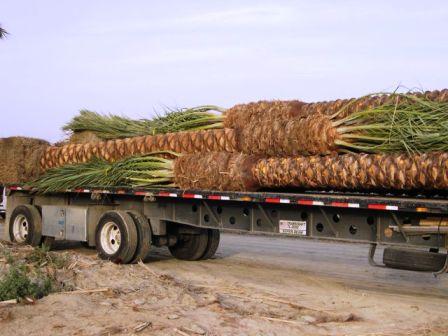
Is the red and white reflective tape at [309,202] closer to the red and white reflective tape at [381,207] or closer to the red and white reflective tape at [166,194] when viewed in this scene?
the red and white reflective tape at [381,207]

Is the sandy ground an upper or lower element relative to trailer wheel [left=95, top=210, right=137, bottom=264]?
lower

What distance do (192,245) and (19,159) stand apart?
4529 mm

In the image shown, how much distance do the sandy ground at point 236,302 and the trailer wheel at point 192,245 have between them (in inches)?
13.3

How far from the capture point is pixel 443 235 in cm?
926

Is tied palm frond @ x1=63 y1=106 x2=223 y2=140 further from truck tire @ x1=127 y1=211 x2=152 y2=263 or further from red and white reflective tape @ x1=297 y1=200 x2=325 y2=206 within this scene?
red and white reflective tape @ x1=297 y1=200 x2=325 y2=206

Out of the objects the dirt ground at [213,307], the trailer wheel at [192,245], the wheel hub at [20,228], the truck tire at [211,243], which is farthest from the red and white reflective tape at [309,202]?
the wheel hub at [20,228]

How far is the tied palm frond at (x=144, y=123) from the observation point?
12750 millimetres

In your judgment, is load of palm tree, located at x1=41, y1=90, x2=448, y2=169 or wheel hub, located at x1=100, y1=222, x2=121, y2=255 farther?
wheel hub, located at x1=100, y1=222, x2=121, y2=255

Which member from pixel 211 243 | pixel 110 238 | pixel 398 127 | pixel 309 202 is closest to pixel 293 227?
pixel 309 202

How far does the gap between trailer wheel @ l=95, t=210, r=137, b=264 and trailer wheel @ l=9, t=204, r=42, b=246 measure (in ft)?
7.21

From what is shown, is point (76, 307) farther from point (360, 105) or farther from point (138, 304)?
point (360, 105)

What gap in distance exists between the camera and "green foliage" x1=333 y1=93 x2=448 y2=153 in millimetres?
9055

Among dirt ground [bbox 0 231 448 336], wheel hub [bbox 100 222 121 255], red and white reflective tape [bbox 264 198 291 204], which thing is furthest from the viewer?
wheel hub [bbox 100 222 121 255]

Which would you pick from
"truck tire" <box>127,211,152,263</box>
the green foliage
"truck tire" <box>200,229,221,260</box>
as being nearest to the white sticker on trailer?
the green foliage
